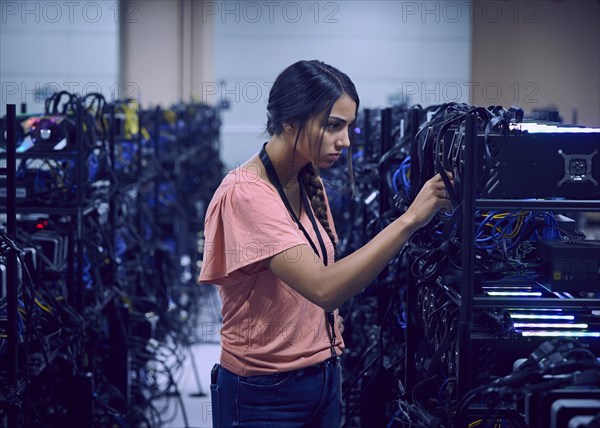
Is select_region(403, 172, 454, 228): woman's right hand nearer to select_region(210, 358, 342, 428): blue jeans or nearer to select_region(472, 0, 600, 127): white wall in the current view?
select_region(210, 358, 342, 428): blue jeans

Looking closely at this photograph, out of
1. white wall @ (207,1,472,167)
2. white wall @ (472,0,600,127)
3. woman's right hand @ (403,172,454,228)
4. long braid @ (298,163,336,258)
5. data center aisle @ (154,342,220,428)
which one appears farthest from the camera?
white wall @ (472,0,600,127)

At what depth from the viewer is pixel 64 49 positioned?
912cm

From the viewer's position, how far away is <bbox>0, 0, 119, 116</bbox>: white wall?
868 cm

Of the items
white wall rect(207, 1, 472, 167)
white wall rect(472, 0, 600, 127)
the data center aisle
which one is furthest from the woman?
white wall rect(472, 0, 600, 127)

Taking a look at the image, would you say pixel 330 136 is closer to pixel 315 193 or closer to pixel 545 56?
pixel 315 193

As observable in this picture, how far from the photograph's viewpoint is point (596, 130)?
5.98 feet

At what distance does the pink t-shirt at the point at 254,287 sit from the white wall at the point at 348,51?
8.23m

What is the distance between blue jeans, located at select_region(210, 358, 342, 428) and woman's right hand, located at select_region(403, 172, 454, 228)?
0.43m

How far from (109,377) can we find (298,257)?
7.71ft

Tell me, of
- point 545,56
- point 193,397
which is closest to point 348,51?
point 545,56

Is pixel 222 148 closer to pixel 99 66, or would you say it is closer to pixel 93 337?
pixel 99 66

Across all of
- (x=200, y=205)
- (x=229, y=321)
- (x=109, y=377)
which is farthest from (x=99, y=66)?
(x=229, y=321)

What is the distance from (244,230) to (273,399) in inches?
14.7

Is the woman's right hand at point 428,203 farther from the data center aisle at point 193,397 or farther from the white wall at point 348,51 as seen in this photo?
the white wall at point 348,51
